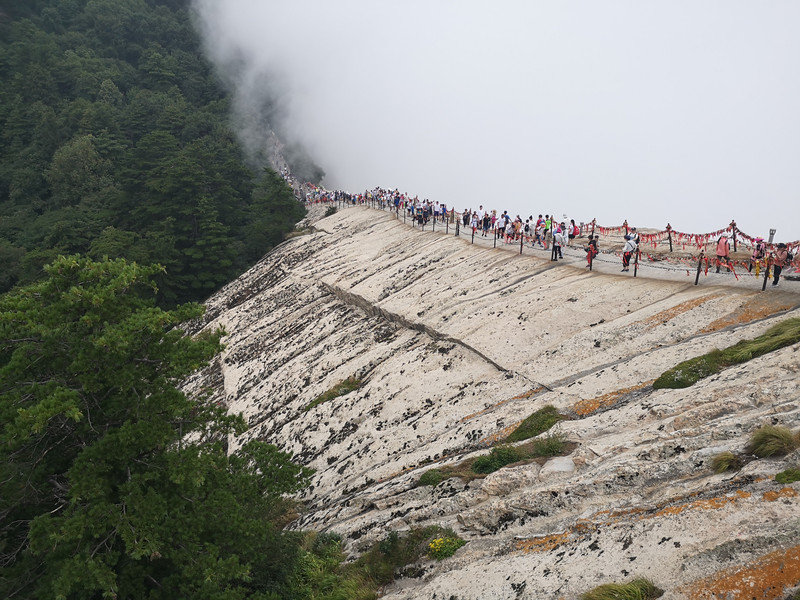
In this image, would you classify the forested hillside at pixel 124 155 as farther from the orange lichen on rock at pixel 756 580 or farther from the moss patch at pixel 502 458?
the orange lichen on rock at pixel 756 580

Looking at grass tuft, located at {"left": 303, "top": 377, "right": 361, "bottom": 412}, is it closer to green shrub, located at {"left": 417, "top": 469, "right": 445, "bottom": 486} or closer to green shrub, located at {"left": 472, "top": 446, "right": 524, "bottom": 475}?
green shrub, located at {"left": 417, "top": 469, "right": 445, "bottom": 486}

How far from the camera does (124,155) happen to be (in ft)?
199

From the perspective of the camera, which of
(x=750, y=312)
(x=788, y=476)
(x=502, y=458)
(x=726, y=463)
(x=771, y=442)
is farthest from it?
(x=750, y=312)

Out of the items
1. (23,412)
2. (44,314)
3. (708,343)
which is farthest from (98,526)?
(708,343)

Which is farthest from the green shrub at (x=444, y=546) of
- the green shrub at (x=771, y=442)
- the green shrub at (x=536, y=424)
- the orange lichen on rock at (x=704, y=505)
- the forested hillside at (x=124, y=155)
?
the forested hillside at (x=124, y=155)

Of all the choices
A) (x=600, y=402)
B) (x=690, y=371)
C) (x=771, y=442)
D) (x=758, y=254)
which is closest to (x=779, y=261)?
(x=758, y=254)

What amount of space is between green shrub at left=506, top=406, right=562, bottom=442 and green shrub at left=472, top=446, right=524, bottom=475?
0.65m

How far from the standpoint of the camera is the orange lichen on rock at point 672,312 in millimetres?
12711

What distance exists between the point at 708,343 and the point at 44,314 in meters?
13.5

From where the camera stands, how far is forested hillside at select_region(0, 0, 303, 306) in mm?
41750

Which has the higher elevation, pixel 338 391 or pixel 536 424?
pixel 536 424

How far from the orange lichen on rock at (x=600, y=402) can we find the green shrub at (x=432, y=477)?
126 inches

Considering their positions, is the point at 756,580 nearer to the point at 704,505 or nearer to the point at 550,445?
the point at 704,505

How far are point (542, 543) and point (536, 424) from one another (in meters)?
3.43
